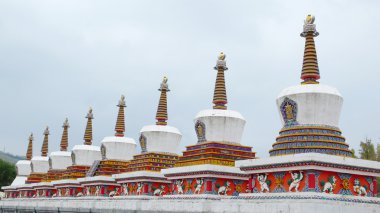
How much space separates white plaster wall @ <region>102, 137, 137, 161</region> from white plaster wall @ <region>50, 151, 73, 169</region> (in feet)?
32.2

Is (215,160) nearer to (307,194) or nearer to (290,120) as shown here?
(290,120)

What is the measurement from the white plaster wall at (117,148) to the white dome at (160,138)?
4426mm

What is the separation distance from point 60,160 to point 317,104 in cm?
2847

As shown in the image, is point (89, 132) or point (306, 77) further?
point (89, 132)

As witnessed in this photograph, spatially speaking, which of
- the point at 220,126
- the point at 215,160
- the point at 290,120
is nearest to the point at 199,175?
the point at 215,160

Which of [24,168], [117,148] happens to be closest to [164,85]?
[117,148]

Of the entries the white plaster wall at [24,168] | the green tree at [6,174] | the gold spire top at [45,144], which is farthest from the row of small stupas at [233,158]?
the green tree at [6,174]

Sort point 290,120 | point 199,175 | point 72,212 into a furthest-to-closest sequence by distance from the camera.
→ point 72,212, point 199,175, point 290,120

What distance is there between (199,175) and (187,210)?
79.9 inches

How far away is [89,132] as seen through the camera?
3841 cm

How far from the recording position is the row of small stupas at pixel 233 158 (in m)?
16.5

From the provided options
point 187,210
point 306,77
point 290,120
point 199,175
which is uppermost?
point 306,77

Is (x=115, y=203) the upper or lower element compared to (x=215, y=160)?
lower

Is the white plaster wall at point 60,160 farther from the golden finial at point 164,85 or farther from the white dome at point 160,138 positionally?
the golden finial at point 164,85
